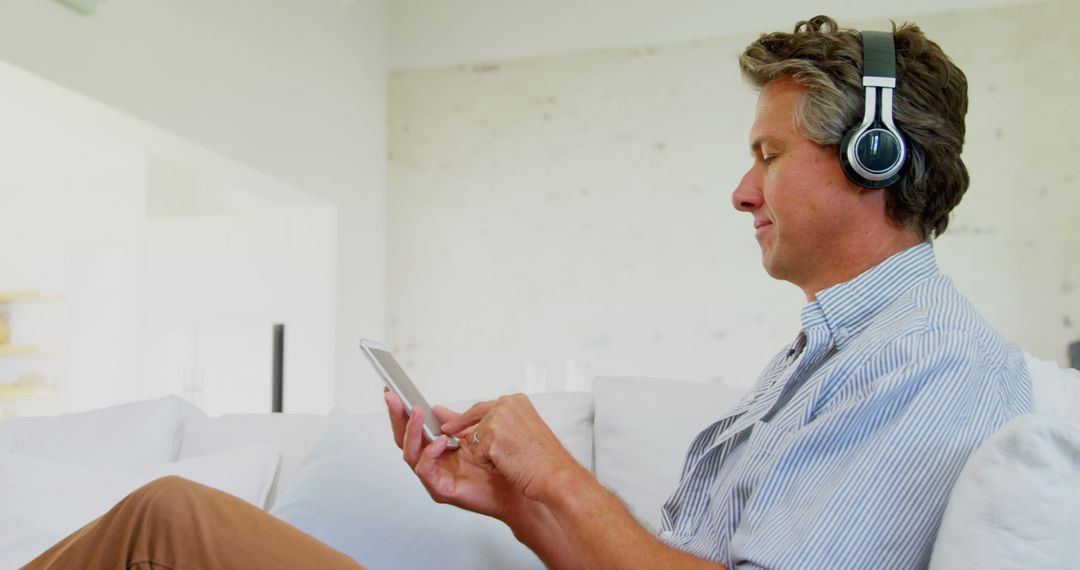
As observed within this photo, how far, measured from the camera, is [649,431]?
1.59 metres

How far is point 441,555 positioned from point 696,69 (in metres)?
3.48

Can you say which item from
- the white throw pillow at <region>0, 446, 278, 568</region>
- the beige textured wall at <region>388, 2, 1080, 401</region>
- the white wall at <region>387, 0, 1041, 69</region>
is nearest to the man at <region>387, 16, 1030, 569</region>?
the white throw pillow at <region>0, 446, 278, 568</region>

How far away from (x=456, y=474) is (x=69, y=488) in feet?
2.63

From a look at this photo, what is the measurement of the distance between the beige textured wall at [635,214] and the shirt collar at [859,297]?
10.3 ft

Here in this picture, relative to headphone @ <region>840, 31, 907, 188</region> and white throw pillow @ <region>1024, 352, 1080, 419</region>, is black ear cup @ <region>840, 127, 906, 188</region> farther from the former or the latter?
white throw pillow @ <region>1024, 352, 1080, 419</region>

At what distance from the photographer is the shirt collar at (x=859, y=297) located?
1025 millimetres

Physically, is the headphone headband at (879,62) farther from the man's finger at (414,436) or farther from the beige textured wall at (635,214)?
the beige textured wall at (635,214)

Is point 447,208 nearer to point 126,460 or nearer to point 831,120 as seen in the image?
point 126,460

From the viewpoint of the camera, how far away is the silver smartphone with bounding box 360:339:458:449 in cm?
117

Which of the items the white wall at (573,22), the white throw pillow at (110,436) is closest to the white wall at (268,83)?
the white wall at (573,22)

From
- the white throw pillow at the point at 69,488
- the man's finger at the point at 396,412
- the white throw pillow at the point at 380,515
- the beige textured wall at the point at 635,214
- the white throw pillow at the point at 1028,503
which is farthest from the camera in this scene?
the beige textured wall at the point at 635,214

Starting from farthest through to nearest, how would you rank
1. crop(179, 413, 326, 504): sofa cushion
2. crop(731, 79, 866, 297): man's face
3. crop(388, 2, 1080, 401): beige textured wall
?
crop(388, 2, 1080, 401): beige textured wall
crop(179, 413, 326, 504): sofa cushion
crop(731, 79, 866, 297): man's face

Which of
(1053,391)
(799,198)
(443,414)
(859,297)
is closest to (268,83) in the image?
(443,414)

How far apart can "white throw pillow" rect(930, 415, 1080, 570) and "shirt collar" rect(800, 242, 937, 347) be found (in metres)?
0.29
